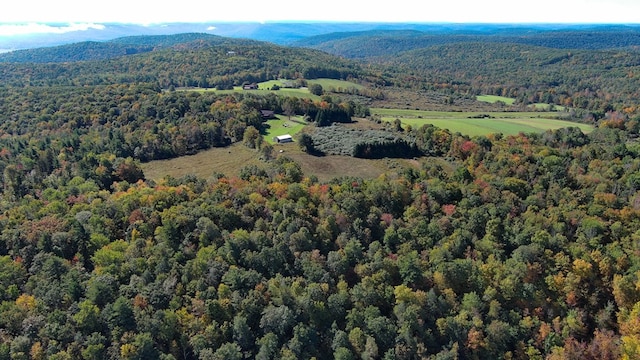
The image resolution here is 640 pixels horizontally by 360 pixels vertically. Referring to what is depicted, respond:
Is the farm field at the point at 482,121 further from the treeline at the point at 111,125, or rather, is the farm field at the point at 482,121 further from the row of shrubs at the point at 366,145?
the row of shrubs at the point at 366,145

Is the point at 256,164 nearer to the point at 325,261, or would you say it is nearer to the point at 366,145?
the point at 366,145

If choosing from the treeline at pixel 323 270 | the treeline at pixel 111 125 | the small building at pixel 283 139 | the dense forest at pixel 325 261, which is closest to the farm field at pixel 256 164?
the small building at pixel 283 139

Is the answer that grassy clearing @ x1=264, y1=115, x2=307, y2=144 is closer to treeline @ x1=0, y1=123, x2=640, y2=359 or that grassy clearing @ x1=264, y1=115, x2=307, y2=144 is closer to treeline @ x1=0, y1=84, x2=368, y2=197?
treeline @ x1=0, y1=84, x2=368, y2=197

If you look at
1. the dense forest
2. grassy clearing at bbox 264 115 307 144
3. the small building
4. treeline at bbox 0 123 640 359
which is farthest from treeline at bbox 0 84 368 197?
treeline at bbox 0 123 640 359

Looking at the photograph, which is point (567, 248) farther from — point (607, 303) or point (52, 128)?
point (52, 128)

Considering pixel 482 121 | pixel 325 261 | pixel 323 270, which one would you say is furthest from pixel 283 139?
pixel 482 121
